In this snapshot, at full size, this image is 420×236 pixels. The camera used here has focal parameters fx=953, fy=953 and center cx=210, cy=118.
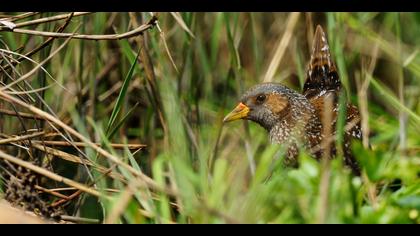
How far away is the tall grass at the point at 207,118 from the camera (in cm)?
279

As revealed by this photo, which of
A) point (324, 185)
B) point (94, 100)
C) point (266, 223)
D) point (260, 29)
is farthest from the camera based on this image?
point (260, 29)

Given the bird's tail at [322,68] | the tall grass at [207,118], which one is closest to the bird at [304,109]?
the bird's tail at [322,68]

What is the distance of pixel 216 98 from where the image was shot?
6.20m

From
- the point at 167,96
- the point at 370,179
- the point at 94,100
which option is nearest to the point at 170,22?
the point at 94,100

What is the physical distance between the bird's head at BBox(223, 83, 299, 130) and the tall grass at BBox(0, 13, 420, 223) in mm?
148

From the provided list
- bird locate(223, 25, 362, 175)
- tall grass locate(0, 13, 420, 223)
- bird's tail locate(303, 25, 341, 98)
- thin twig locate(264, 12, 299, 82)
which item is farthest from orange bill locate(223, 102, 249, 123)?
bird's tail locate(303, 25, 341, 98)

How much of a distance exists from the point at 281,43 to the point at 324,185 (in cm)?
315

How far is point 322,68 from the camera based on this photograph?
213 inches

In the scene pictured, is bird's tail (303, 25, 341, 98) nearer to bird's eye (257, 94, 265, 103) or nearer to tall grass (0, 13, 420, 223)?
tall grass (0, 13, 420, 223)

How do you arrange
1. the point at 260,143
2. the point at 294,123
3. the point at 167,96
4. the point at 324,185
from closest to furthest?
the point at 324,185
the point at 167,96
the point at 294,123
the point at 260,143

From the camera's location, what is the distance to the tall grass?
279 cm

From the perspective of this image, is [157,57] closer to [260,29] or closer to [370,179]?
[260,29]

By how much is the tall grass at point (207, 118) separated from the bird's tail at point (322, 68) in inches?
4.0

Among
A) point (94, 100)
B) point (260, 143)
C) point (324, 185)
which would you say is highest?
point (324, 185)
